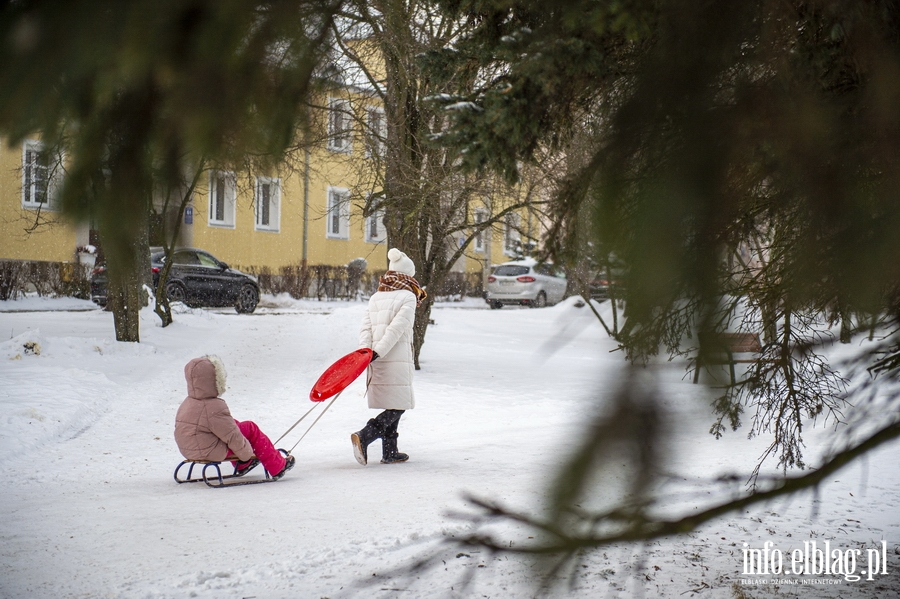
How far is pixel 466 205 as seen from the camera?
9727mm

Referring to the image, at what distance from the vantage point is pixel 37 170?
1.24 meters

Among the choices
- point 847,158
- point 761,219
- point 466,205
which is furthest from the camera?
point 466,205

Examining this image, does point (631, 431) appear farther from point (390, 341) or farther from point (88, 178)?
point (390, 341)

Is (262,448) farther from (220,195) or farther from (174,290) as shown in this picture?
(220,195)

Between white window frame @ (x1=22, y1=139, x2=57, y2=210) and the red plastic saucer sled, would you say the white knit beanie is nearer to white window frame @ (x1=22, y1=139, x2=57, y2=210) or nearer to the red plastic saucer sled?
the red plastic saucer sled

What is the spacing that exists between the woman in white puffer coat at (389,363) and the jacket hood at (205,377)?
1112mm

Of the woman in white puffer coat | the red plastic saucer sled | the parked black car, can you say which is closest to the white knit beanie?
the woman in white puffer coat

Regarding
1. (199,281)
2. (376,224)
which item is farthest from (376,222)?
(199,281)

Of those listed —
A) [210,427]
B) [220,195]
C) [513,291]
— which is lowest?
[210,427]

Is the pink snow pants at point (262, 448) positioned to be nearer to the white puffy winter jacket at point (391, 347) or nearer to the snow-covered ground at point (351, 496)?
the snow-covered ground at point (351, 496)

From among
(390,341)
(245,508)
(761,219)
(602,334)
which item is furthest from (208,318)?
(602,334)

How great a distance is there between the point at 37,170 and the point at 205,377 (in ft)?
14.5

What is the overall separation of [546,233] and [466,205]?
795 centimetres

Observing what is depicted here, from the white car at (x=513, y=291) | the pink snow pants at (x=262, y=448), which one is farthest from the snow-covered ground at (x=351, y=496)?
the white car at (x=513, y=291)
